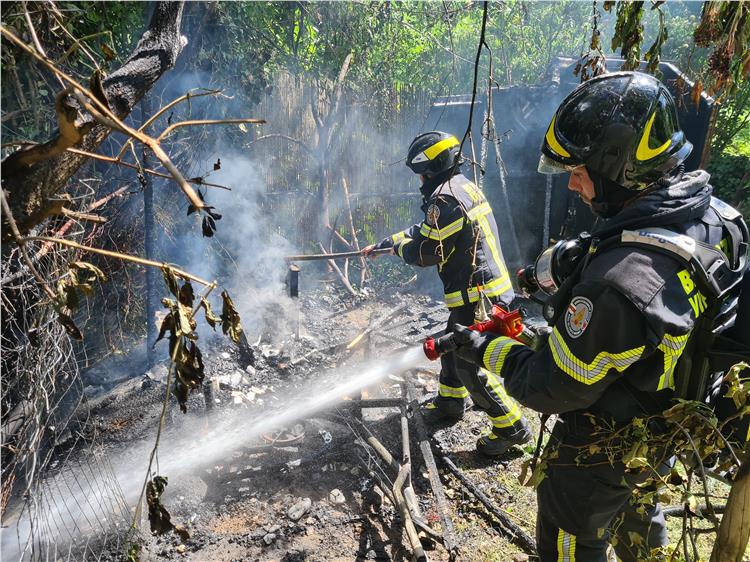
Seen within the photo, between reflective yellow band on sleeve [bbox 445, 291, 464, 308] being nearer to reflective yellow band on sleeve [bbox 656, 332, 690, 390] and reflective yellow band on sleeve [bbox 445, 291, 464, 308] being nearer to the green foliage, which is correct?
reflective yellow band on sleeve [bbox 656, 332, 690, 390]

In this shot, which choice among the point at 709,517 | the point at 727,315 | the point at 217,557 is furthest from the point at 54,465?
the point at 727,315

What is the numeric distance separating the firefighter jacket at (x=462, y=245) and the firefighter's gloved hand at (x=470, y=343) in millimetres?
1593

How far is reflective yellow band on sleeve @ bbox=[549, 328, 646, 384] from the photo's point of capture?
187 cm

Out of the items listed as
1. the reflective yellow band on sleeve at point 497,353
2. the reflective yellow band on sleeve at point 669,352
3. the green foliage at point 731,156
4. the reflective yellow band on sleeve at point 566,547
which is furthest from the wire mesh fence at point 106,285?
the green foliage at point 731,156

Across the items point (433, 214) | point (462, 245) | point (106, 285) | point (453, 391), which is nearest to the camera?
point (433, 214)

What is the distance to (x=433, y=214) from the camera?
4250 mm

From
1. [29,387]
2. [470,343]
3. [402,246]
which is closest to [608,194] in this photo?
[470,343]

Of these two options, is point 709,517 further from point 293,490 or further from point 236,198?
point 236,198

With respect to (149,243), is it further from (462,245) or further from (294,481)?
(462,245)

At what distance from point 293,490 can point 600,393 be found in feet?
8.75

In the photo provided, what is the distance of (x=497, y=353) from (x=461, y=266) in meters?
2.03

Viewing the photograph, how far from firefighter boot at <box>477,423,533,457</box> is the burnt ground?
0.37 feet

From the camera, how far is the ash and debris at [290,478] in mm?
3229

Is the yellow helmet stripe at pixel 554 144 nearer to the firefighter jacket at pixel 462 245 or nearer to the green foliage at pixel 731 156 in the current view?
the firefighter jacket at pixel 462 245
